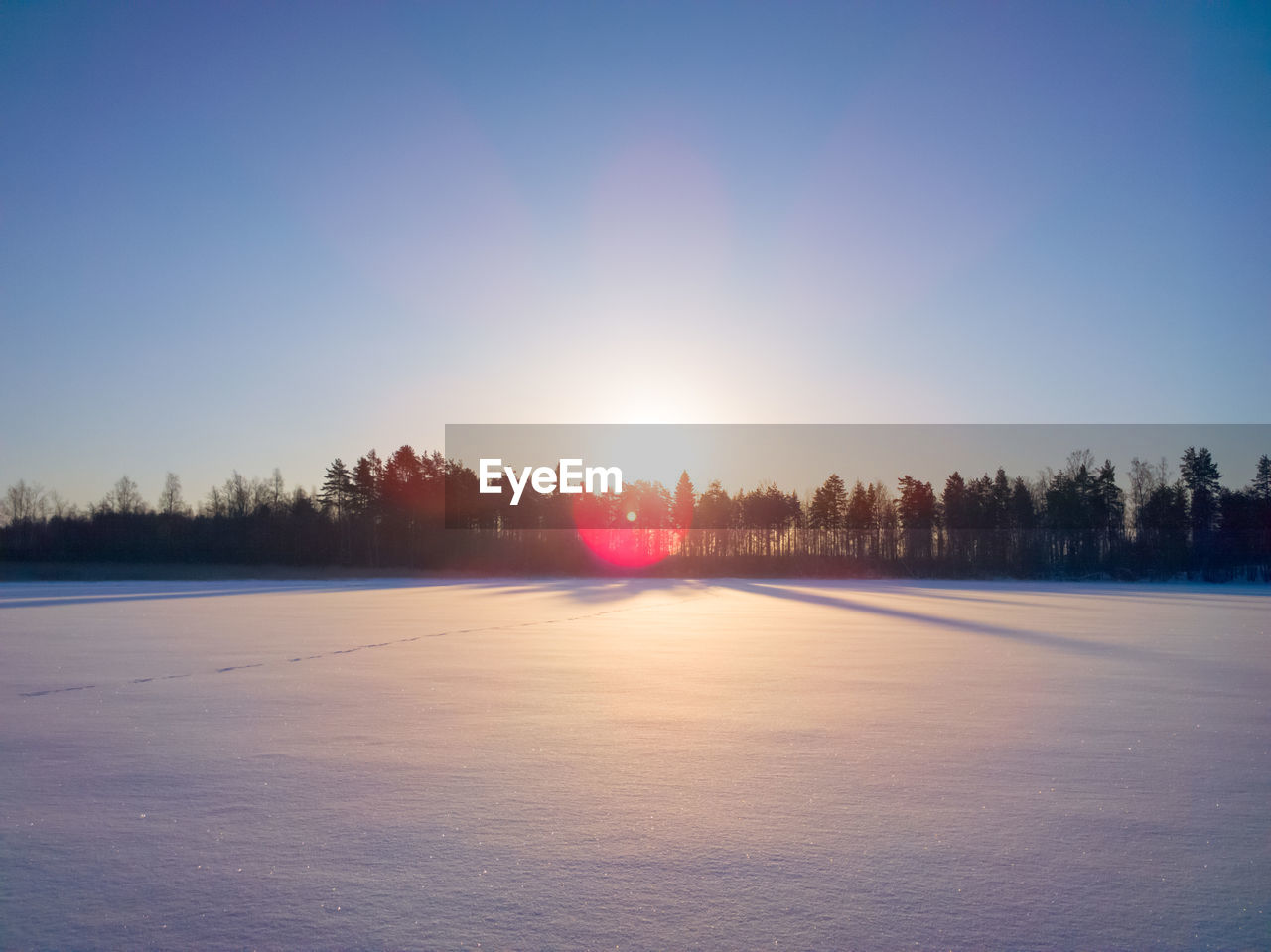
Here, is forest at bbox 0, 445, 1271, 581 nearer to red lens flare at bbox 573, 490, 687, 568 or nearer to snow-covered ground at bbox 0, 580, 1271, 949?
red lens flare at bbox 573, 490, 687, 568

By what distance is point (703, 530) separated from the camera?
67.8m

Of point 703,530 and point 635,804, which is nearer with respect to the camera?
point 635,804

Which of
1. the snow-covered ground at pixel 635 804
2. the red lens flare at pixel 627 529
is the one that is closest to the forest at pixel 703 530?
the red lens flare at pixel 627 529

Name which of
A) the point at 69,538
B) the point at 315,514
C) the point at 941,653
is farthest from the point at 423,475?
the point at 941,653

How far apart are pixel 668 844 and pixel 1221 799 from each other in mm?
2676

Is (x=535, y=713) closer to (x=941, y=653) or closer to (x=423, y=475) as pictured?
(x=941, y=653)

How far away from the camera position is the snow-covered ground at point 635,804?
262 centimetres

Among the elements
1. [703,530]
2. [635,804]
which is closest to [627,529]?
[703,530]

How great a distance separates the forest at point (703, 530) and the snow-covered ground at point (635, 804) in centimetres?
3693

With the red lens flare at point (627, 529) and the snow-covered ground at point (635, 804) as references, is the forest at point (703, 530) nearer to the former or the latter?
the red lens flare at point (627, 529)

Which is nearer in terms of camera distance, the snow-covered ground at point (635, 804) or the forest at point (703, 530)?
the snow-covered ground at point (635, 804)

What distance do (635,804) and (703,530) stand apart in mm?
64311

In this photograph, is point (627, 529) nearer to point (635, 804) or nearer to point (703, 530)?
point (703, 530)

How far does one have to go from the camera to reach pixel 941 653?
9539 mm
